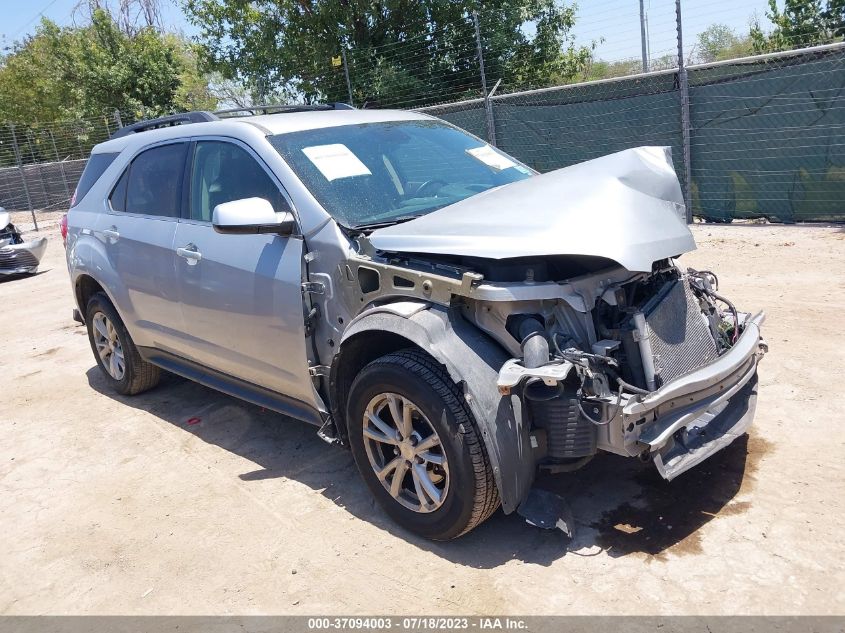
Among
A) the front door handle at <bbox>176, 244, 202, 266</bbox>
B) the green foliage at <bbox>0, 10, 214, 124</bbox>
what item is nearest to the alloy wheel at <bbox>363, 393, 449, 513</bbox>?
the front door handle at <bbox>176, 244, 202, 266</bbox>

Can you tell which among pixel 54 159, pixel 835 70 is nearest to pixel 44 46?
pixel 54 159

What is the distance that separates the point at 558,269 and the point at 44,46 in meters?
40.0

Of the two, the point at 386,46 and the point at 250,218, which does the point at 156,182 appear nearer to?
the point at 250,218

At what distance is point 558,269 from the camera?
3.29 metres

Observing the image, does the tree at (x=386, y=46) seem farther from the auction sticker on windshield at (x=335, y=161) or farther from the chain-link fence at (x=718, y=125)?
the auction sticker on windshield at (x=335, y=161)

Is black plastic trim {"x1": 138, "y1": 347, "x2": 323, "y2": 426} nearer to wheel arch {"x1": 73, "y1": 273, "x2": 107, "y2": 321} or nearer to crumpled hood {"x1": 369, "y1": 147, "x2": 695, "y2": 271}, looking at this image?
wheel arch {"x1": 73, "y1": 273, "x2": 107, "y2": 321}

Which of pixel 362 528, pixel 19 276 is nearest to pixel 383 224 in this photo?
pixel 362 528

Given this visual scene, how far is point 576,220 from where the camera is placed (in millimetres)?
3186

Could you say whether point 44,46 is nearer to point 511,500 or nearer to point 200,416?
point 200,416

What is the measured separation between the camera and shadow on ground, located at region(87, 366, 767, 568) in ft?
10.7

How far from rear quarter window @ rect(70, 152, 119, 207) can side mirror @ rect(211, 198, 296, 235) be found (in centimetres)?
231

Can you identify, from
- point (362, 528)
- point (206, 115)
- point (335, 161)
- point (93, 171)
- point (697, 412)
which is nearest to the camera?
point (697, 412)

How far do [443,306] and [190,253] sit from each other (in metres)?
1.86

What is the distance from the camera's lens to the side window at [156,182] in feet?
15.6
